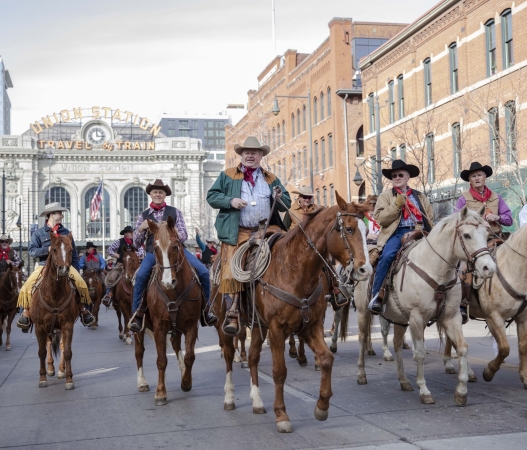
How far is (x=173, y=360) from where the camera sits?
45.0 ft

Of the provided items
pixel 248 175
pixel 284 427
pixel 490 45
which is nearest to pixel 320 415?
pixel 284 427

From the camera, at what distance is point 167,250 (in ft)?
30.5

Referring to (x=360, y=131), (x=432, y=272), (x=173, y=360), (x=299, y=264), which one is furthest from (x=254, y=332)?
(x=360, y=131)

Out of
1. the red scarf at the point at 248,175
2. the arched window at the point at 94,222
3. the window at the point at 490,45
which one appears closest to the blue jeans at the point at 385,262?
the red scarf at the point at 248,175

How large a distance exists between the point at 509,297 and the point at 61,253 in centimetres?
622

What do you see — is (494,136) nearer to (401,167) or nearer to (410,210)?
(401,167)

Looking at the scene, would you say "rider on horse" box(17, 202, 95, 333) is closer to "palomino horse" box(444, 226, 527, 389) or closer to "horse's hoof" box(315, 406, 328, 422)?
"horse's hoof" box(315, 406, 328, 422)

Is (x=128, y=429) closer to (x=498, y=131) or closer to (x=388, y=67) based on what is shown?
(x=498, y=131)

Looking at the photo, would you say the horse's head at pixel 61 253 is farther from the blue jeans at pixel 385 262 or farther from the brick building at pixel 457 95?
the brick building at pixel 457 95

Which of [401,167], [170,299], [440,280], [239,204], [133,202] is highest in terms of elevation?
[133,202]

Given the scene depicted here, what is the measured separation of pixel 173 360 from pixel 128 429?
5.85 meters

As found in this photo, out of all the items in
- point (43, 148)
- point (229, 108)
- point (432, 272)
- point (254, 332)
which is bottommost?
point (254, 332)

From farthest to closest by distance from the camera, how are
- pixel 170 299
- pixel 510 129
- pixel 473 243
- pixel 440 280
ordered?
pixel 510 129, pixel 170 299, pixel 440 280, pixel 473 243

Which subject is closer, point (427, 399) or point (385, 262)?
point (427, 399)
